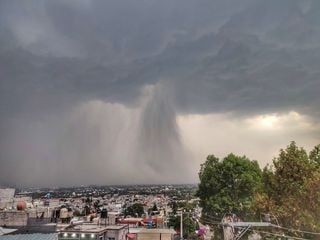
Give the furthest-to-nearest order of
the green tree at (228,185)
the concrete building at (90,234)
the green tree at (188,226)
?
the green tree at (188,226)
the green tree at (228,185)
the concrete building at (90,234)

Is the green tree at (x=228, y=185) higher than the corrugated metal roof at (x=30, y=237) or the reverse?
higher

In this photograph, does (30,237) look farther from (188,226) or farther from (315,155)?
(188,226)

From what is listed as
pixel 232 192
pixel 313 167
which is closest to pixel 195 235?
pixel 232 192

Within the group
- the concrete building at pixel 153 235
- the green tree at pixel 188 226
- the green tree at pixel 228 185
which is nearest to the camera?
the green tree at pixel 228 185

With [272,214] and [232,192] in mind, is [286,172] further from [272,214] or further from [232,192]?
[232,192]

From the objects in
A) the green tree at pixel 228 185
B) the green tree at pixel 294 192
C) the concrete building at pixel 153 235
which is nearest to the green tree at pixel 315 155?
the green tree at pixel 294 192

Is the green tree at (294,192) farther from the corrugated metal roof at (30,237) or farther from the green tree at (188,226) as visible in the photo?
the green tree at (188,226)

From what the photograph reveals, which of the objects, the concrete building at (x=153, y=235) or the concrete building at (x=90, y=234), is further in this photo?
the concrete building at (x=153, y=235)

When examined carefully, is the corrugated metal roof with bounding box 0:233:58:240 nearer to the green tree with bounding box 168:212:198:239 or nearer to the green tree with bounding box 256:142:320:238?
the green tree with bounding box 256:142:320:238
